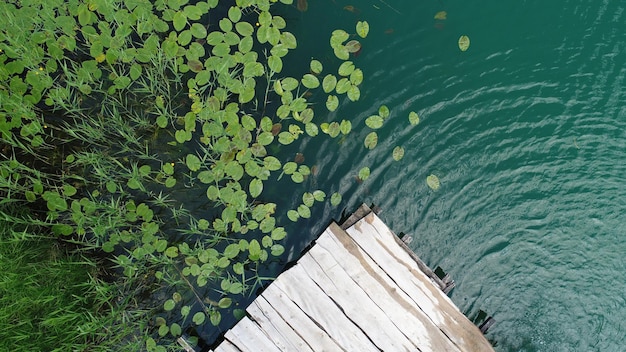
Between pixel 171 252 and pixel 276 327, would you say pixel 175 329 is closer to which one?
pixel 171 252

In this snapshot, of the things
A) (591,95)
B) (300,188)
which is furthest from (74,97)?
(591,95)

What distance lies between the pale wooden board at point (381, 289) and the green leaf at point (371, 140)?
0.78 meters

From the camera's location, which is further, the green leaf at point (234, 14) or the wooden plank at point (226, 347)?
the green leaf at point (234, 14)

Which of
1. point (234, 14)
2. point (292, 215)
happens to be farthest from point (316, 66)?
point (292, 215)

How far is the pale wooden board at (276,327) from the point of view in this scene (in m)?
2.94

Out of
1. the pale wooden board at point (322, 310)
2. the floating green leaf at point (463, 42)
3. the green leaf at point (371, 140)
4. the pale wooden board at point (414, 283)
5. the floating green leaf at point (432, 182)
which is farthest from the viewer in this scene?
the floating green leaf at point (463, 42)

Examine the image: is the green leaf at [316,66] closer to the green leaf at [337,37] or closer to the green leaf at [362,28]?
the green leaf at [337,37]

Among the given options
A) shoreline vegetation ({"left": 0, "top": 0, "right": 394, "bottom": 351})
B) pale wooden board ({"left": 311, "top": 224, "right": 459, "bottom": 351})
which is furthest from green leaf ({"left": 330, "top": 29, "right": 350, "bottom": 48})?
pale wooden board ({"left": 311, "top": 224, "right": 459, "bottom": 351})

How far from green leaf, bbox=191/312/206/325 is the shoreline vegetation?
15 mm

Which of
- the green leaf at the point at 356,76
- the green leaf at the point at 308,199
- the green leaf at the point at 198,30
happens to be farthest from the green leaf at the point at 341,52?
the green leaf at the point at 308,199

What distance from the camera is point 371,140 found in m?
3.54

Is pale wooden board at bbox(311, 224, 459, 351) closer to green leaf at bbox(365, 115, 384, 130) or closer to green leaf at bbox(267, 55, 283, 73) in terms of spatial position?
green leaf at bbox(365, 115, 384, 130)

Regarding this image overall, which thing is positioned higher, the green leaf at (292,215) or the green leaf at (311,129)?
the green leaf at (311,129)

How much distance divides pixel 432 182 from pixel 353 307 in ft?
4.15
